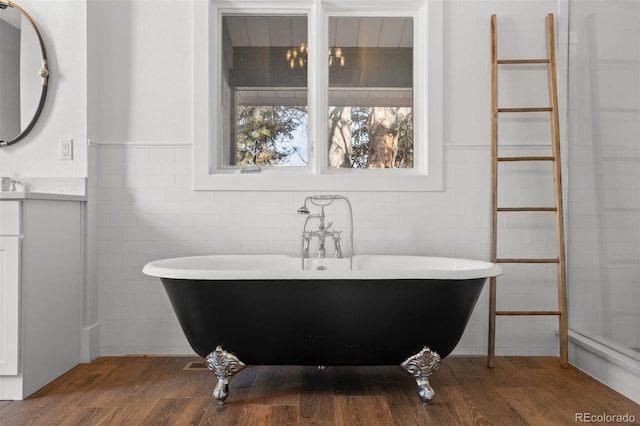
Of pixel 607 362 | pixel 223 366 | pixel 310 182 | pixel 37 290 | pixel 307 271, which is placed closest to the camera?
pixel 307 271

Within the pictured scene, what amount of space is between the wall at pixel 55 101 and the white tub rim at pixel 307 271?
3.28ft

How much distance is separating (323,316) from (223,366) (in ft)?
1.68

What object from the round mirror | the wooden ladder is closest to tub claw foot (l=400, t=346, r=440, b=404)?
the wooden ladder

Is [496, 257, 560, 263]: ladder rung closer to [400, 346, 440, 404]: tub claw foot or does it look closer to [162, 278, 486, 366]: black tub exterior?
[162, 278, 486, 366]: black tub exterior

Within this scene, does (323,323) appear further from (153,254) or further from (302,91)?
(302,91)

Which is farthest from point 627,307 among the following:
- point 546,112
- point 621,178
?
point 546,112

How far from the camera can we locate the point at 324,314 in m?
2.24

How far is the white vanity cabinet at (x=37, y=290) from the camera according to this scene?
7.60 feet

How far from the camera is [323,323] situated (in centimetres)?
226

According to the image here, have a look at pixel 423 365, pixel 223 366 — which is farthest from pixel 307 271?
pixel 423 365

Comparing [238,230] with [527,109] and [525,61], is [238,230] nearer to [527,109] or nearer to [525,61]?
[527,109]

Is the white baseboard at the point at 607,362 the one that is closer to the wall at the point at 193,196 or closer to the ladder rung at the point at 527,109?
the wall at the point at 193,196

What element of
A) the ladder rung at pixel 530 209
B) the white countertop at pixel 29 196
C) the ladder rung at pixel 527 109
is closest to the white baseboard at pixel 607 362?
the ladder rung at pixel 530 209

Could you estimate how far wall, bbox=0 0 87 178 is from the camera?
2.99 meters
